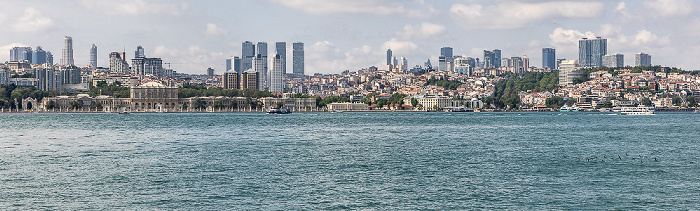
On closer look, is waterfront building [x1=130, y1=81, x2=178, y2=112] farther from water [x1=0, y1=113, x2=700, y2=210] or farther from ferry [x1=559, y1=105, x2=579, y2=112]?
water [x1=0, y1=113, x2=700, y2=210]

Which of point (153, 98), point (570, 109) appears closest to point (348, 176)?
point (153, 98)

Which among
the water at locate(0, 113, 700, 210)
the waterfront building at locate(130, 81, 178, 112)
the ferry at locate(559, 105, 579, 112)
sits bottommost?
the water at locate(0, 113, 700, 210)

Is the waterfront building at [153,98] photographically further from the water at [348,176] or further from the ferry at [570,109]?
the water at [348,176]

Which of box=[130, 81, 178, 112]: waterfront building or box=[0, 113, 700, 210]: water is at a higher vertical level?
box=[130, 81, 178, 112]: waterfront building

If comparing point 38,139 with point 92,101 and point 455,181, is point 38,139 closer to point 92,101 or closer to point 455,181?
point 455,181

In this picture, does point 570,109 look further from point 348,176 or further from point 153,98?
point 348,176

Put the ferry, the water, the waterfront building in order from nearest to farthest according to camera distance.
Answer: the water
the waterfront building
the ferry

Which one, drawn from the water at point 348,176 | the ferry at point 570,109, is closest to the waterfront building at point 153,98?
the ferry at point 570,109

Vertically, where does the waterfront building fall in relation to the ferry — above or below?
above

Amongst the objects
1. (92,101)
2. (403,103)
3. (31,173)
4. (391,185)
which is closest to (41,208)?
(31,173)

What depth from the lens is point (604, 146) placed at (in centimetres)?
3769

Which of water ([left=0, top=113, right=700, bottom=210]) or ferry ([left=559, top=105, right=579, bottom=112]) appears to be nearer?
water ([left=0, top=113, right=700, bottom=210])

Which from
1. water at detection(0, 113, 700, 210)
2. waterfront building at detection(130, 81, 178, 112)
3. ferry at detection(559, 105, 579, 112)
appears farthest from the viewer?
ferry at detection(559, 105, 579, 112)

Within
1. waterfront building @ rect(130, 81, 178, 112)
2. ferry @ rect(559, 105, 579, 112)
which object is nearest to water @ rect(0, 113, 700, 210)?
waterfront building @ rect(130, 81, 178, 112)
